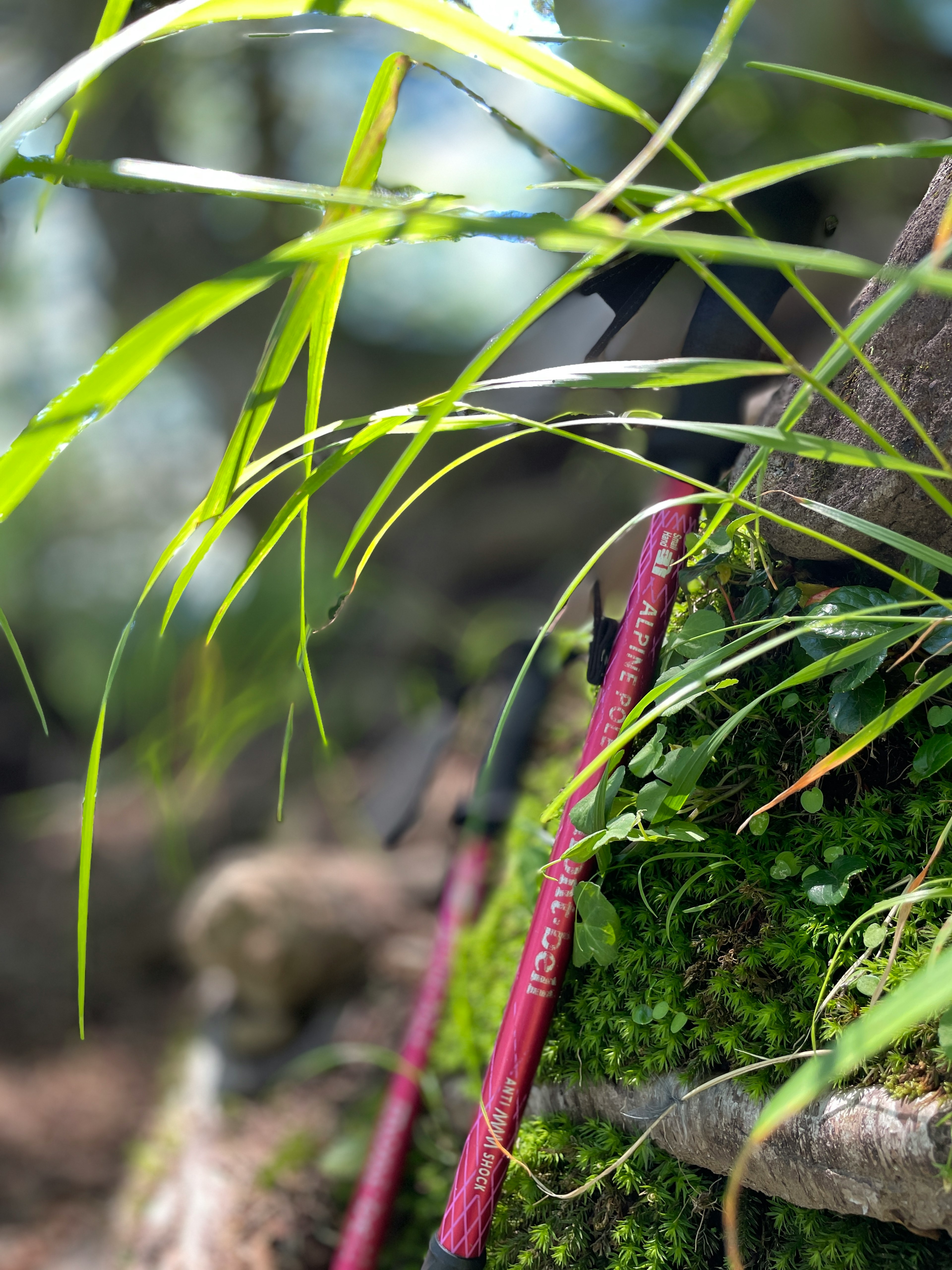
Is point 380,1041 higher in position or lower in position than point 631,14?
lower

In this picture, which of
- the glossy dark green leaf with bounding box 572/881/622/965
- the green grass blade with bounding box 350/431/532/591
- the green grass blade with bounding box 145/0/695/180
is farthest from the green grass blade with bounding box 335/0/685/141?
the glossy dark green leaf with bounding box 572/881/622/965

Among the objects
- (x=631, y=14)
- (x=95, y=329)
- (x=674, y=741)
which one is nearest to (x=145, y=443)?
(x=95, y=329)

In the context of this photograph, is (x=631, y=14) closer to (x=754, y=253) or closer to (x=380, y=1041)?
(x=754, y=253)

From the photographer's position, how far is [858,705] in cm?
36

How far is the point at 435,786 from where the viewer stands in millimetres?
1284

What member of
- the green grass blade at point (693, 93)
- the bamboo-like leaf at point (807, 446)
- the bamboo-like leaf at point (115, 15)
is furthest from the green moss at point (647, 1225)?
the bamboo-like leaf at point (115, 15)

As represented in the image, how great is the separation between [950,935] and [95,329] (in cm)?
250

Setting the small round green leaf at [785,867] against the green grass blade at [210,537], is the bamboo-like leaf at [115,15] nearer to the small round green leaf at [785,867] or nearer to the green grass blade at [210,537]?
the green grass blade at [210,537]

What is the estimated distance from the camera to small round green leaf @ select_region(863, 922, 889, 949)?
0.32 meters

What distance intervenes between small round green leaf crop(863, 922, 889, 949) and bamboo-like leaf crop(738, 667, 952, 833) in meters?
0.07

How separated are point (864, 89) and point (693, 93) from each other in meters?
0.11

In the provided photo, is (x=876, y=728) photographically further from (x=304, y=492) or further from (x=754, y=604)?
A: (x=304, y=492)

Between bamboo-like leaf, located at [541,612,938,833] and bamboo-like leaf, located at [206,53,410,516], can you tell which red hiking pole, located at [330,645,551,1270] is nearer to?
bamboo-like leaf, located at [541,612,938,833]

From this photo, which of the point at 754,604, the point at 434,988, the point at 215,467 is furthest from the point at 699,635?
the point at 215,467
